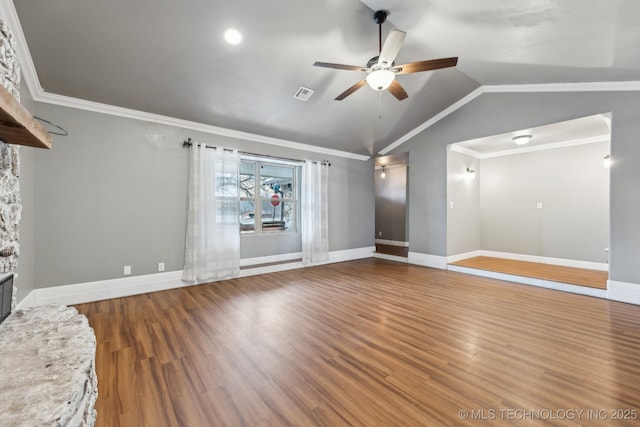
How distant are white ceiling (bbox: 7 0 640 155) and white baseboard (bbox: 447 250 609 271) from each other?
3276 mm

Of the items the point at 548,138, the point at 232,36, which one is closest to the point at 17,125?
the point at 232,36

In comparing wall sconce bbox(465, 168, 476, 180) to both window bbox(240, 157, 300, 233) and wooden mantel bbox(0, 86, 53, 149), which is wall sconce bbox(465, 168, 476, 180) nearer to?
window bbox(240, 157, 300, 233)

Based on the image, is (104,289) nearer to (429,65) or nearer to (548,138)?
(429,65)

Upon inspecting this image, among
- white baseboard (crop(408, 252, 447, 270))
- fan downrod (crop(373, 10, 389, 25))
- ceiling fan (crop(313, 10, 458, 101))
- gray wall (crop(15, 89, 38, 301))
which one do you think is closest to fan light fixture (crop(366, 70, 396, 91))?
ceiling fan (crop(313, 10, 458, 101))

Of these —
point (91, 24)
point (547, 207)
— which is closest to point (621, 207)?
point (547, 207)

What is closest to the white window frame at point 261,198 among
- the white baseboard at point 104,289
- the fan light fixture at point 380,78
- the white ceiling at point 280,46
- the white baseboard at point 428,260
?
the white baseboard at point 104,289

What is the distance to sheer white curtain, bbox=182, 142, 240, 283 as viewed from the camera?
156 inches

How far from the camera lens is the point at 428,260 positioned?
544 centimetres

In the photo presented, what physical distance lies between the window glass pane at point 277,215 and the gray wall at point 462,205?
129 inches

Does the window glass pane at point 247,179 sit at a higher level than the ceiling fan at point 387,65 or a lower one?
lower

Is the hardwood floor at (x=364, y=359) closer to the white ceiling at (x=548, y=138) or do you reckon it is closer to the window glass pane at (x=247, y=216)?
the window glass pane at (x=247, y=216)

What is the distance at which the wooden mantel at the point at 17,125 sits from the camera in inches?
44.7

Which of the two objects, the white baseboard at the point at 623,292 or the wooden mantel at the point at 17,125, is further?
the white baseboard at the point at 623,292

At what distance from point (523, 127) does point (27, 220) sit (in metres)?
6.73
